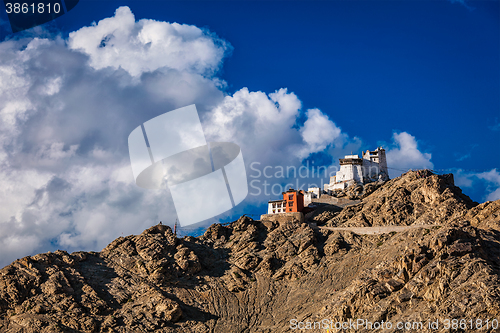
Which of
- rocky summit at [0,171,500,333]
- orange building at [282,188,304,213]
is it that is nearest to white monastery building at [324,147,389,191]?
rocky summit at [0,171,500,333]

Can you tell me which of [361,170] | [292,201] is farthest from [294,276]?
[361,170]

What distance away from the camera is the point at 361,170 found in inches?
4419

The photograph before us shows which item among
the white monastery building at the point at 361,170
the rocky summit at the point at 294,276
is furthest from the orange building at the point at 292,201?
the white monastery building at the point at 361,170

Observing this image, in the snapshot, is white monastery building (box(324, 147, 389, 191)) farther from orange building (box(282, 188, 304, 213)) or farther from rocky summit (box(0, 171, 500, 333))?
orange building (box(282, 188, 304, 213))

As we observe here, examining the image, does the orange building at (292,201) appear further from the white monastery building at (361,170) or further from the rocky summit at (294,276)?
the white monastery building at (361,170)

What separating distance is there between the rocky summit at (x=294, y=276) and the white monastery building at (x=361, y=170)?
12.5m

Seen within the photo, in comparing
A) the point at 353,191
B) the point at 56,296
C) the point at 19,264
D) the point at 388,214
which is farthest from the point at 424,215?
the point at 19,264

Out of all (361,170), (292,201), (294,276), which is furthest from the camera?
(361,170)

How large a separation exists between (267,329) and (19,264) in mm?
40089

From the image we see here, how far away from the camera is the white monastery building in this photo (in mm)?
110688

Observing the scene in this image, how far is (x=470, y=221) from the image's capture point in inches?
3017

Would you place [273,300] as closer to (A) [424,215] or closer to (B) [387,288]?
(B) [387,288]

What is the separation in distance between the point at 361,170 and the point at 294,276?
41403 millimetres

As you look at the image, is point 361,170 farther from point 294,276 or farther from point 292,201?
point 294,276
